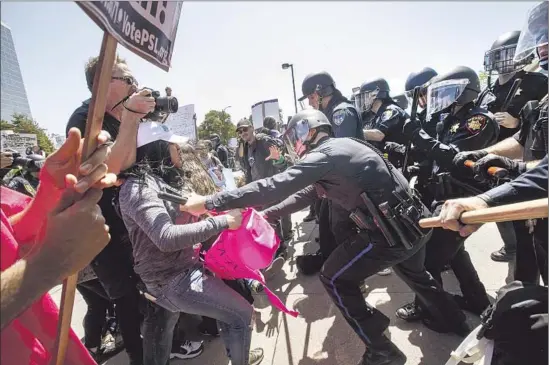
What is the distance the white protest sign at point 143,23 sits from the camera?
936 millimetres

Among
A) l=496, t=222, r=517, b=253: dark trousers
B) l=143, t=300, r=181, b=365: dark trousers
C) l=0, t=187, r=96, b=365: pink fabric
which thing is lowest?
l=496, t=222, r=517, b=253: dark trousers

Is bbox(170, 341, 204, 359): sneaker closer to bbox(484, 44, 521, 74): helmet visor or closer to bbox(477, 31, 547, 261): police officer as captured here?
bbox(477, 31, 547, 261): police officer

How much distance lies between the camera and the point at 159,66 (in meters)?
1.34

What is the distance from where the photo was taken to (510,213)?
1.25m

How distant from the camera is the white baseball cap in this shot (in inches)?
76.7

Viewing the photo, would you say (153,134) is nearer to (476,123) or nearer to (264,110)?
(476,123)

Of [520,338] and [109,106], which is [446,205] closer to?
[520,338]

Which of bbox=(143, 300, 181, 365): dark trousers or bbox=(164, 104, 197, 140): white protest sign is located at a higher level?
bbox=(164, 104, 197, 140): white protest sign

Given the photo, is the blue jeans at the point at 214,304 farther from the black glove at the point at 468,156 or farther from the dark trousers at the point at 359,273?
the black glove at the point at 468,156

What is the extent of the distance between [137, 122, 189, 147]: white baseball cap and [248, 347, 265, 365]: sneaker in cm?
177

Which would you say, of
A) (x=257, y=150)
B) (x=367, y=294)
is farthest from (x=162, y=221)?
(x=257, y=150)

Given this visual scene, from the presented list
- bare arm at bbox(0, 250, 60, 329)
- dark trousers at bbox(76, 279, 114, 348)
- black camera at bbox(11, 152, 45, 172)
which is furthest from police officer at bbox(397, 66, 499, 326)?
black camera at bbox(11, 152, 45, 172)

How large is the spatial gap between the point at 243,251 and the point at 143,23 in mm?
1384

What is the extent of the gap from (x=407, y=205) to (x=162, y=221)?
1.62 metres
